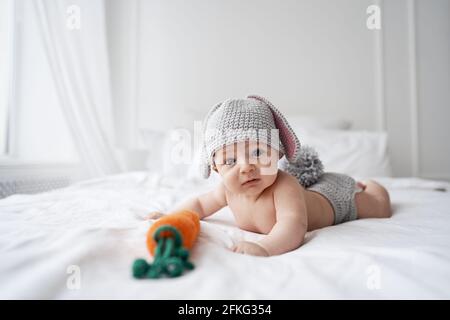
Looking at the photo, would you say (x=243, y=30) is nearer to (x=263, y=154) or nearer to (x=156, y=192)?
(x=156, y=192)

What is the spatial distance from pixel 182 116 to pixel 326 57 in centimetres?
124

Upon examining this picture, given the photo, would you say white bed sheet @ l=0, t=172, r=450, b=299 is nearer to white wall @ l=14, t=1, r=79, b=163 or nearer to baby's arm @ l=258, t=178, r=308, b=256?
baby's arm @ l=258, t=178, r=308, b=256

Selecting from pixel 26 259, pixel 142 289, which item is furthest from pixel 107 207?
pixel 142 289

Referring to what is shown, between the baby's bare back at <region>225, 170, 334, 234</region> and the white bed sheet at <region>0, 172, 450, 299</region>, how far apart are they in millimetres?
44

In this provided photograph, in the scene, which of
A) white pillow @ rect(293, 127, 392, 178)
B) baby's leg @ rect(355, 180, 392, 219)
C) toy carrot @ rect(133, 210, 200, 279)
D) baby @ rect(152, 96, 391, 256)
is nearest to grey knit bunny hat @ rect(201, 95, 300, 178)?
baby @ rect(152, 96, 391, 256)

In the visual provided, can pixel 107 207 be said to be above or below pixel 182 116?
below

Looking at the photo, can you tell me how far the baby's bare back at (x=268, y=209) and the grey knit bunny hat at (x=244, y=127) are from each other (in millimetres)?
84

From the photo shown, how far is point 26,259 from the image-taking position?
43 cm

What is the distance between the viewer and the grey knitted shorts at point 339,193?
82 cm

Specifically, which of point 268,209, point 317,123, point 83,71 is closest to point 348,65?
point 317,123

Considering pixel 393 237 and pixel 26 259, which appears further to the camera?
pixel 393 237

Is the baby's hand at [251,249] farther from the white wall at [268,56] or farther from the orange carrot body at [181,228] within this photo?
the white wall at [268,56]

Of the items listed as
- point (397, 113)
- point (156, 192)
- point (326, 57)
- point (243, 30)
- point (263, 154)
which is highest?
point (243, 30)

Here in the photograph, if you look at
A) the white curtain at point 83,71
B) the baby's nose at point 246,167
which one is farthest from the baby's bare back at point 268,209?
the white curtain at point 83,71
